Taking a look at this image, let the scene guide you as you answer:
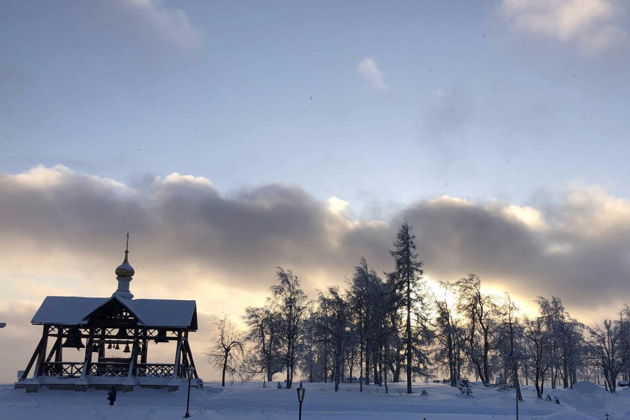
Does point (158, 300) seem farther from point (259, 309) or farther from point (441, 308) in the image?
point (441, 308)

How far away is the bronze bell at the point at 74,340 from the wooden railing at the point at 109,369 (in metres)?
2.29

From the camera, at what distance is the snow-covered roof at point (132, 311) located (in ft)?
153

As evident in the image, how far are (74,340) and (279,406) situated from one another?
1820cm

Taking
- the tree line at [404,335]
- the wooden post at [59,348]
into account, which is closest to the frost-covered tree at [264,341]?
the tree line at [404,335]

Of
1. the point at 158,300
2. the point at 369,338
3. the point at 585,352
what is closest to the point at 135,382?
→ the point at 158,300

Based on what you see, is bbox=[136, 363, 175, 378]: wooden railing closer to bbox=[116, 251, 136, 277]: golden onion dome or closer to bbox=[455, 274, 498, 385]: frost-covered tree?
bbox=[116, 251, 136, 277]: golden onion dome

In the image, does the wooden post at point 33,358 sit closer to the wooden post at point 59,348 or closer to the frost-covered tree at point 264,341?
the wooden post at point 59,348

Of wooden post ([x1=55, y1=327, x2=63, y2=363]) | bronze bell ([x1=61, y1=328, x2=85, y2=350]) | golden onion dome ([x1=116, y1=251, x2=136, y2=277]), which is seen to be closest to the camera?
wooden post ([x1=55, y1=327, x2=63, y2=363])

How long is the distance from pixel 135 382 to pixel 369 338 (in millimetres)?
20316

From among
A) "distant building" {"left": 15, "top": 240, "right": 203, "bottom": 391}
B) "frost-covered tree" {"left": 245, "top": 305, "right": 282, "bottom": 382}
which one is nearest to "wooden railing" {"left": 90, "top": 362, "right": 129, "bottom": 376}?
"distant building" {"left": 15, "top": 240, "right": 203, "bottom": 391}

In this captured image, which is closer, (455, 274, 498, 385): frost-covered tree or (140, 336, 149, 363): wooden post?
(140, 336, 149, 363): wooden post

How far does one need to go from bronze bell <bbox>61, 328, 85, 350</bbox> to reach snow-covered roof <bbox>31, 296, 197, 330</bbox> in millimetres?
1131

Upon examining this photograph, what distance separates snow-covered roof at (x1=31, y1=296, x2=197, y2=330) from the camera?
46750 mm

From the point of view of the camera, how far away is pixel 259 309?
64.4 metres
